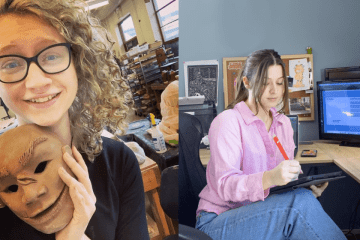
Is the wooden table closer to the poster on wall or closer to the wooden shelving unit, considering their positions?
the wooden shelving unit

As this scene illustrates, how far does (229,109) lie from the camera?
1003mm

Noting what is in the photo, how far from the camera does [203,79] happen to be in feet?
3.64

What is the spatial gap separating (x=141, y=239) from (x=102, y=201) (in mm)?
99

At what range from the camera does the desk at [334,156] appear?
1.02 metres

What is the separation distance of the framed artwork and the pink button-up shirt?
15cm

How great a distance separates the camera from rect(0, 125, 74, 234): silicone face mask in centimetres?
24

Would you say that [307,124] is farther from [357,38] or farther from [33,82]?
[33,82]

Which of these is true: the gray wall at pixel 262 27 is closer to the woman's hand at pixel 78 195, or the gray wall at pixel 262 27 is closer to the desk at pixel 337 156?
the desk at pixel 337 156

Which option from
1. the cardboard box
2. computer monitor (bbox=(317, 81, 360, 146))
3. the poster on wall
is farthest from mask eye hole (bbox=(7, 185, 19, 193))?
computer monitor (bbox=(317, 81, 360, 146))

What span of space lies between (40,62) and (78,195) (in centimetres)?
15

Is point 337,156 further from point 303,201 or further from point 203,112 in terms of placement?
point 203,112

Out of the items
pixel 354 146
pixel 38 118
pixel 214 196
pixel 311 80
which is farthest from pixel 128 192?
pixel 354 146

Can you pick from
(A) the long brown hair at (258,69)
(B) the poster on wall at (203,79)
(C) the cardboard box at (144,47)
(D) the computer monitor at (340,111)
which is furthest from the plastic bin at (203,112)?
(C) the cardboard box at (144,47)

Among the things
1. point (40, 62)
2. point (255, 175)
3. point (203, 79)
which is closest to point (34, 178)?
point (40, 62)
